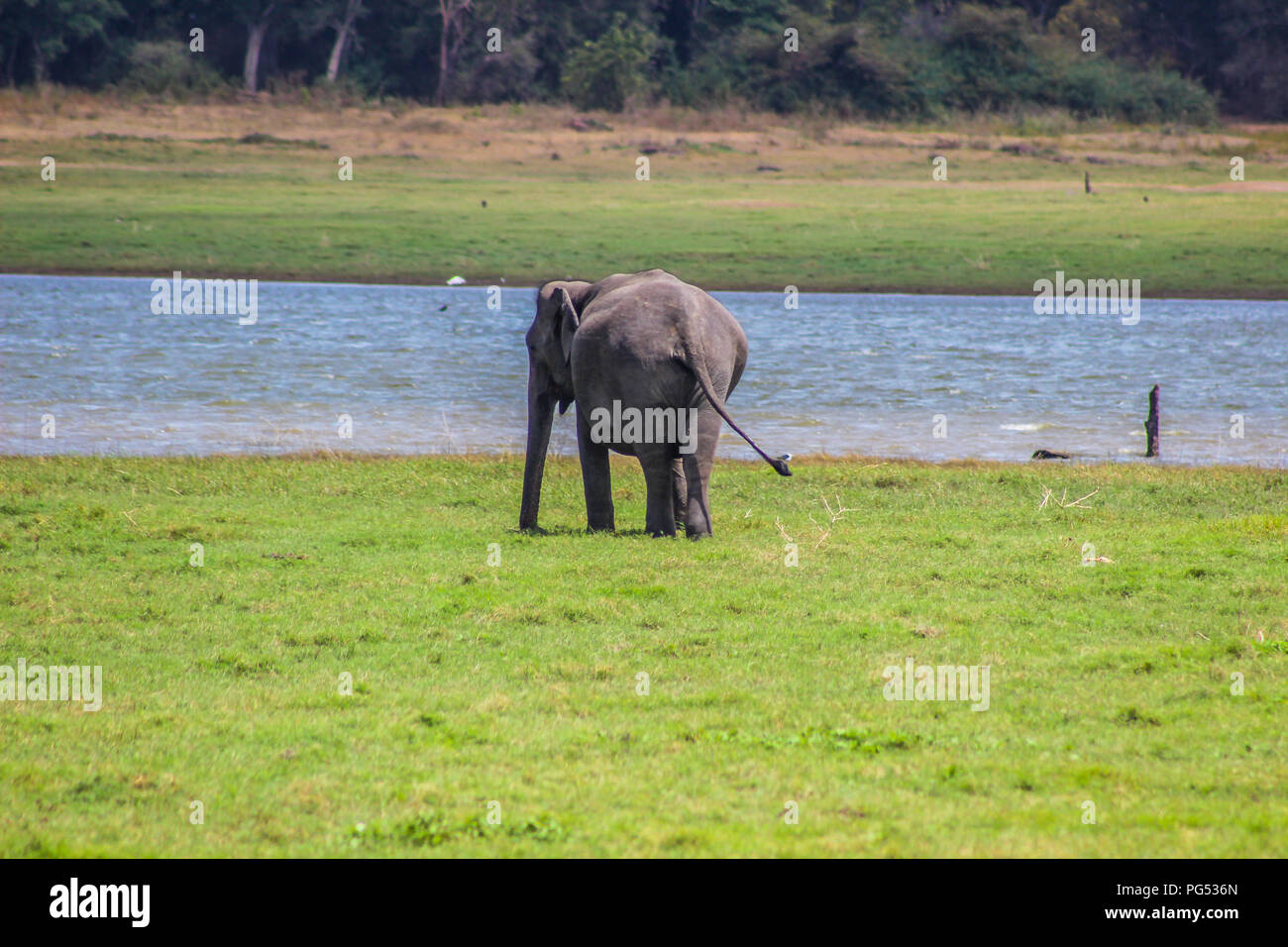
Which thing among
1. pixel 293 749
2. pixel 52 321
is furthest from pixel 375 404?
pixel 293 749

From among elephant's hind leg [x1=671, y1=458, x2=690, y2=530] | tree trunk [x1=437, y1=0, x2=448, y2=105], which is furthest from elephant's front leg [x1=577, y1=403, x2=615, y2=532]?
tree trunk [x1=437, y1=0, x2=448, y2=105]

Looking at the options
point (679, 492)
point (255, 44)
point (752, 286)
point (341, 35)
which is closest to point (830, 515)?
point (679, 492)

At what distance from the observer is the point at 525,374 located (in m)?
30.4

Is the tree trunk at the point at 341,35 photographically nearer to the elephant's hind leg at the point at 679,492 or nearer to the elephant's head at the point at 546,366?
the elephant's head at the point at 546,366

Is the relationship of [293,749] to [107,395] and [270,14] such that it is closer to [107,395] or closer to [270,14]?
[107,395]

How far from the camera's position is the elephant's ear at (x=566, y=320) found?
13227 millimetres

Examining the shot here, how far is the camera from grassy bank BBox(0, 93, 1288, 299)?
3953 cm

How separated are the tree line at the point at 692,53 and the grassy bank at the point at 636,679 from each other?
46.4 meters

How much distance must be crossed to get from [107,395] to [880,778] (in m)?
21.1

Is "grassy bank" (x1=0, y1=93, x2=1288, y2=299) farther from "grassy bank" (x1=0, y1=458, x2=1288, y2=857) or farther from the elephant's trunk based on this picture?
"grassy bank" (x1=0, y1=458, x2=1288, y2=857)

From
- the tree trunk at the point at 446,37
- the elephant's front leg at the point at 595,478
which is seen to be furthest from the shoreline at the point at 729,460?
the tree trunk at the point at 446,37

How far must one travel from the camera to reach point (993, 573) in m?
11.8

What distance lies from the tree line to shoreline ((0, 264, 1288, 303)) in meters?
19.5
